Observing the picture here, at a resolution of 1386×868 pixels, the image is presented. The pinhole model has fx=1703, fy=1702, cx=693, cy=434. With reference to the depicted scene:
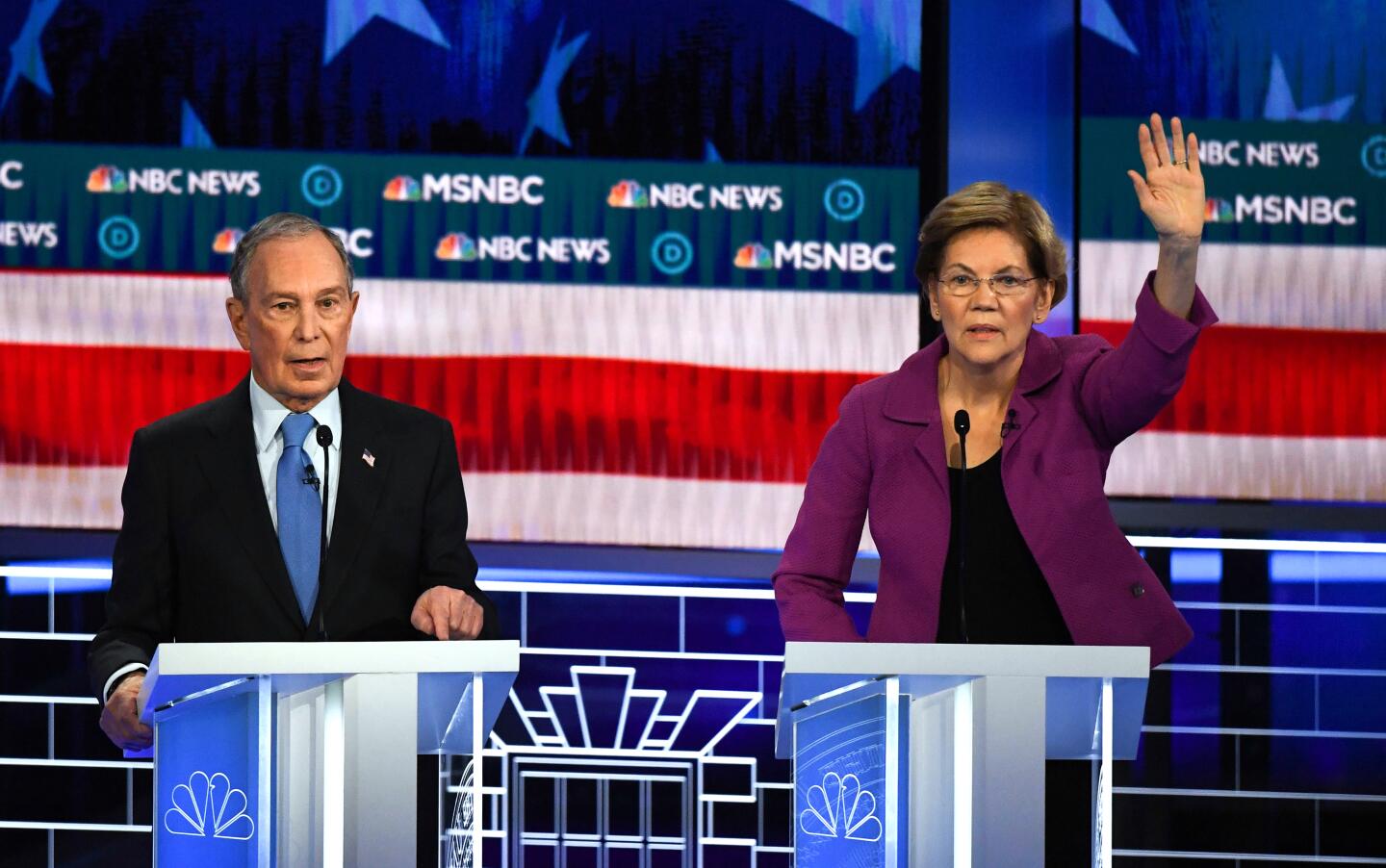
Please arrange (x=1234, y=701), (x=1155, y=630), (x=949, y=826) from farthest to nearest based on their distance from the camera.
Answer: (x=1234, y=701)
(x=1155, y=630)
(x=949, y=826)

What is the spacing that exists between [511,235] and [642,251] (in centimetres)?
34

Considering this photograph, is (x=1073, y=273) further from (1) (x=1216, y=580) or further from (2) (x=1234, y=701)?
(2) (x=1234, y=701)

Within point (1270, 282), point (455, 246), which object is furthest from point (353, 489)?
point (1270, 282)

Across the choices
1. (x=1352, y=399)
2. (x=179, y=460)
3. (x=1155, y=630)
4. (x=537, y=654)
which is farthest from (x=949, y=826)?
(x=1352, y=399)

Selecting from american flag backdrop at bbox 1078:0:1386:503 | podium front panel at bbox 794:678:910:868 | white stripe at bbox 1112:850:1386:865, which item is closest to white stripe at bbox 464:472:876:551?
american flag backdrop at bbox 1078:0:1386:503

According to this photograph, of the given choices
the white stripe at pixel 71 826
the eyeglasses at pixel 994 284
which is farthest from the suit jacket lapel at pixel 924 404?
the white stripe at pixel 71 826

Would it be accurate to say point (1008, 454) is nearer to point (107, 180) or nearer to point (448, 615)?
point (448, 615)

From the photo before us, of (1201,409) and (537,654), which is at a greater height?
→ (1201,409)

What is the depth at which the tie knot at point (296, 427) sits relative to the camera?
2639mm

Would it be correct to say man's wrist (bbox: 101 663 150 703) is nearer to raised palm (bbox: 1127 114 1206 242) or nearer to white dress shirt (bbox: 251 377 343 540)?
white dress shirt (bbox: 251 377 343 540)

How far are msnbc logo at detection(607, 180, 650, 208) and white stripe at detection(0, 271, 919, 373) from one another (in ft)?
0.71

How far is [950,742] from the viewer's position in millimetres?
1922

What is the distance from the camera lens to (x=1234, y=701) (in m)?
4.25

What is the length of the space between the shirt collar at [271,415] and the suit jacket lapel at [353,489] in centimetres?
2
